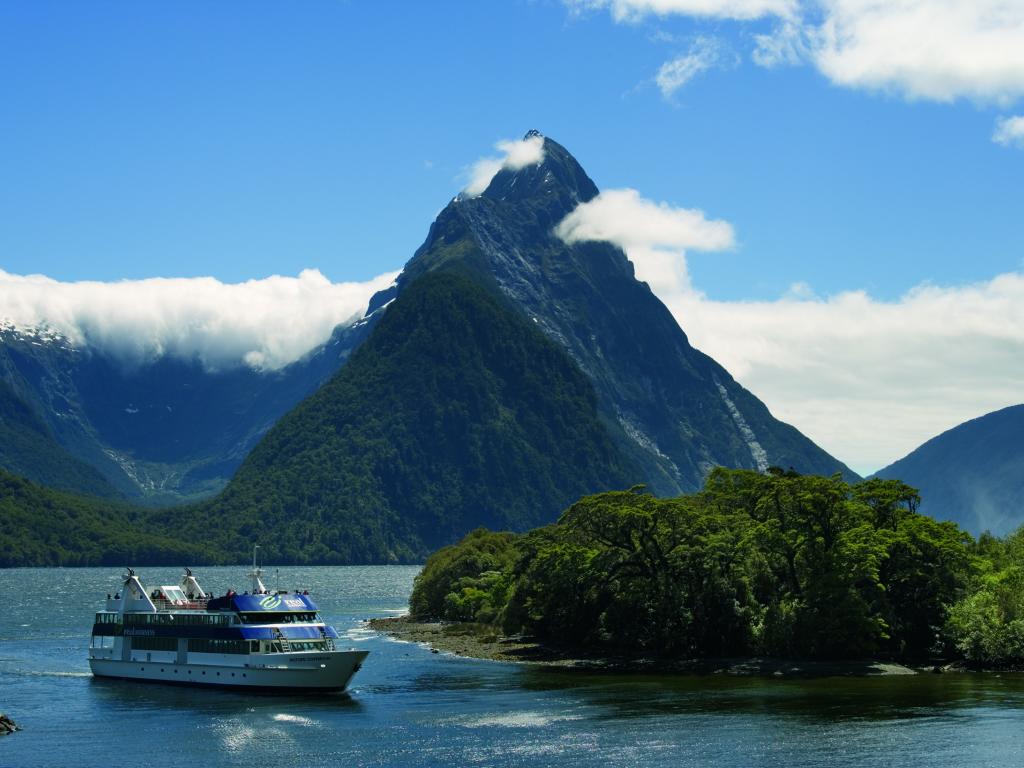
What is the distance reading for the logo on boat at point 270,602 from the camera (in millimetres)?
125188

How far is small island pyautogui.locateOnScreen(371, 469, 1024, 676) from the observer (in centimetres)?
13688

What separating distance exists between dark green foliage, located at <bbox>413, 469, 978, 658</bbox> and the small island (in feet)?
0.53

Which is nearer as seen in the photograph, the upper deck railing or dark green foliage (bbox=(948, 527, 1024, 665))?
the upper deck railing

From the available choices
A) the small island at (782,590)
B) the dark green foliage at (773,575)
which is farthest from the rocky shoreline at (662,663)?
the dark green foliage at (773,575)

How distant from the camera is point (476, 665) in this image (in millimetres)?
149750

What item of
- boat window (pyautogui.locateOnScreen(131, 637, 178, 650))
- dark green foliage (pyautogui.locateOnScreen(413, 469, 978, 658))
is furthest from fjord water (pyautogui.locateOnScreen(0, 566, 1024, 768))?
dark green foliage (pyautogui.locateOnScreen(413, 469, 978, 658))

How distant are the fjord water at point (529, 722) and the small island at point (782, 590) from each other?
8.25 metres

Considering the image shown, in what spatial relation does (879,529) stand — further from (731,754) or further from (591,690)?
(731,754)

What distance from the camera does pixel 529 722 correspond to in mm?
104688

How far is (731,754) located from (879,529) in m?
65.6

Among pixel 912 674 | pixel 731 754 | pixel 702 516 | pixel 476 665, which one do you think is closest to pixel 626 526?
pixel 702 516

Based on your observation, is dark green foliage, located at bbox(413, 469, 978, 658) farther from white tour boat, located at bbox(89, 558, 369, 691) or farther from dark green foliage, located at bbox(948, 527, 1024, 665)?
white tour boat, located at bbox(89, 558, 369, 691)

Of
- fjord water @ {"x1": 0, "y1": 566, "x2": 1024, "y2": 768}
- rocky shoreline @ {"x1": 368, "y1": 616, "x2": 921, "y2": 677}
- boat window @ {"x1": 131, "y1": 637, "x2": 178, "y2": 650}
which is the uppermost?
boat window @ {"x1": 131, "y1": 637, "x2": 178, "y2": 650}

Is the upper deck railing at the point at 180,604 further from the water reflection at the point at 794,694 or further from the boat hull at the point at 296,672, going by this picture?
the water reflection at the point at 794,694
